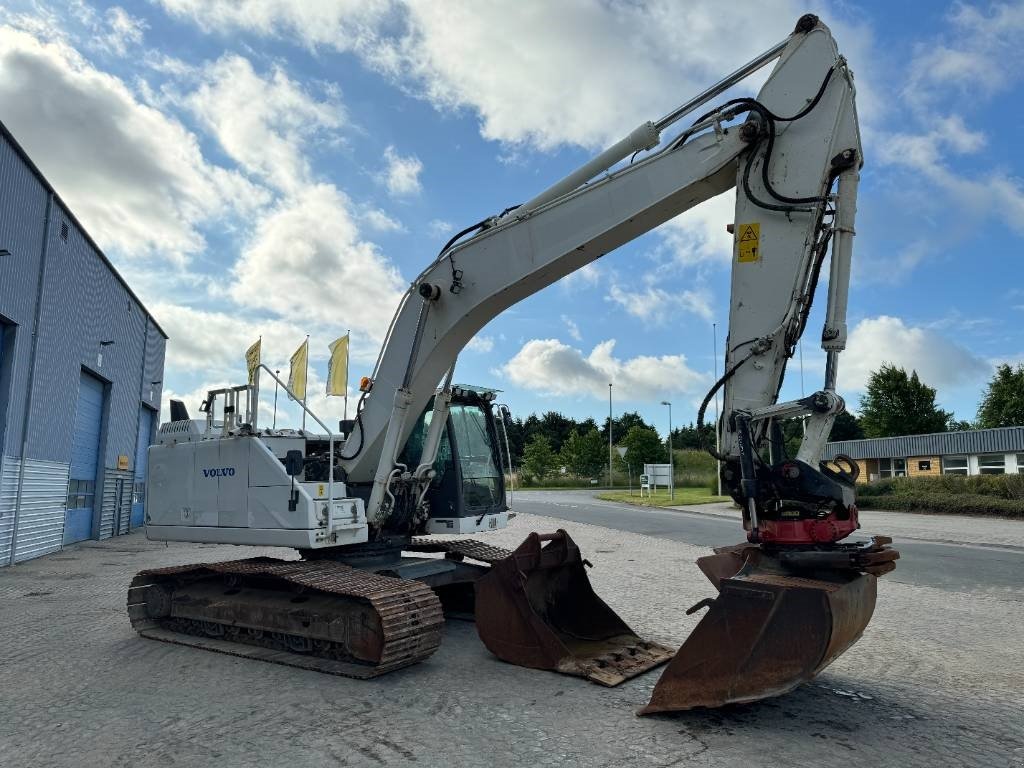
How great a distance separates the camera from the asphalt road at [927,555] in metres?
11.5

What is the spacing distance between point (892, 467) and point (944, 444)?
429 centimetres

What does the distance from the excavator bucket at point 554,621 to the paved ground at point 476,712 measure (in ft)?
0.64

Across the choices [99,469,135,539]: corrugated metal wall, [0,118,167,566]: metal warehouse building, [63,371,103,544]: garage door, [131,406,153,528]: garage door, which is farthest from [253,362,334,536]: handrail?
[131,406,153,528]: garage door

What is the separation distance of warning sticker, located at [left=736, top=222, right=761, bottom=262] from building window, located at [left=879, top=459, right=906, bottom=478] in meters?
40.7

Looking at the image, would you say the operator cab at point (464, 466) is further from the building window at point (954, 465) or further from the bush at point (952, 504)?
the building window at point (954, 465)

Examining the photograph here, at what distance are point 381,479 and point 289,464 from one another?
98cm

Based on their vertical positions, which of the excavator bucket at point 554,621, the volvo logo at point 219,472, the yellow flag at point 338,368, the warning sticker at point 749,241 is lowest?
the excavator bucket at point 554,621

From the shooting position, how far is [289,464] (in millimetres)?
7227

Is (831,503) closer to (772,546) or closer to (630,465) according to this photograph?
(772,546)

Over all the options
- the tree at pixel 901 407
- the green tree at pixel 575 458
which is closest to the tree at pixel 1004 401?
the tree at pixel 901 407

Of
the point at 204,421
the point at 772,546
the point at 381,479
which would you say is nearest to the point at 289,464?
the point at 381,479

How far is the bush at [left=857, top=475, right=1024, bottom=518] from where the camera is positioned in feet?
81.7

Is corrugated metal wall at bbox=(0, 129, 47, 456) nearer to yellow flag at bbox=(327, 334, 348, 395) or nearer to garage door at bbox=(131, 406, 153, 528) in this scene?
garage door at bbox=(131, 406, 153, 528)

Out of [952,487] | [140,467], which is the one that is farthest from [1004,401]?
[140,467]
